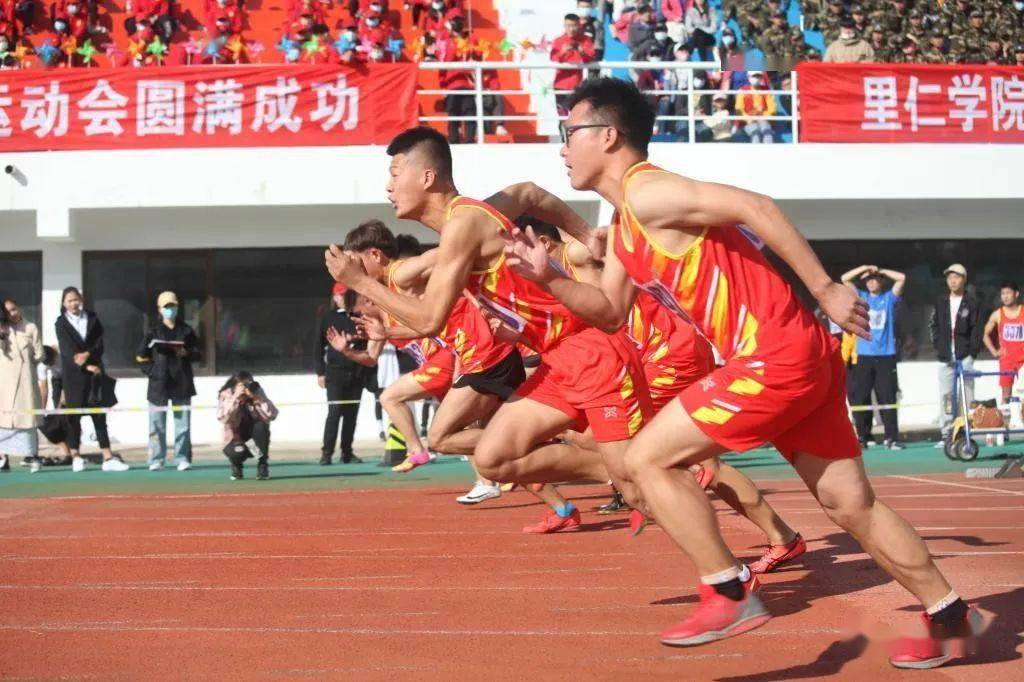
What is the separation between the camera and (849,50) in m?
19.6

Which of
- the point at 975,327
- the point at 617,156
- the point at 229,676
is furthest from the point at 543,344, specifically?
the point at 975,327

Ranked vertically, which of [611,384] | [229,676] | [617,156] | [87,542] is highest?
[617,156]

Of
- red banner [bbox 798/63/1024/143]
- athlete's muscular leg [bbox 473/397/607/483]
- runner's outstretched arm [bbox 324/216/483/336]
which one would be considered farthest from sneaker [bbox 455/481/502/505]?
red banner [bbox 798/63/1024/143]

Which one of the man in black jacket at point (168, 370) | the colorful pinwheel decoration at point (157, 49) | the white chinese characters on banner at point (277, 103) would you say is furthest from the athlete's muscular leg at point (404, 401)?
the colorful pinwheel decoration at point (157, 49)

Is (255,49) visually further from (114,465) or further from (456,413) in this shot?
(456,413)

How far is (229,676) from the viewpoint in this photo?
460 cm

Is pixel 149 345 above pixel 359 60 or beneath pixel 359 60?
beneath

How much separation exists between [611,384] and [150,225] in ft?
43.4

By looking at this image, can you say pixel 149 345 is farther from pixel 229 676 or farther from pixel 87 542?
pixel 229 676

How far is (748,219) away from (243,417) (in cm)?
1015

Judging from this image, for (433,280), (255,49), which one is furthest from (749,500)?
(255,49)

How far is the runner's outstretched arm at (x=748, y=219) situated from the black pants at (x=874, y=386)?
40.8 ft

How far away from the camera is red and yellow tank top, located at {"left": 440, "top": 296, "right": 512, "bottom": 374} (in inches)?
339

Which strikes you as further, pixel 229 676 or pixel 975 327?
pixel 975 327
